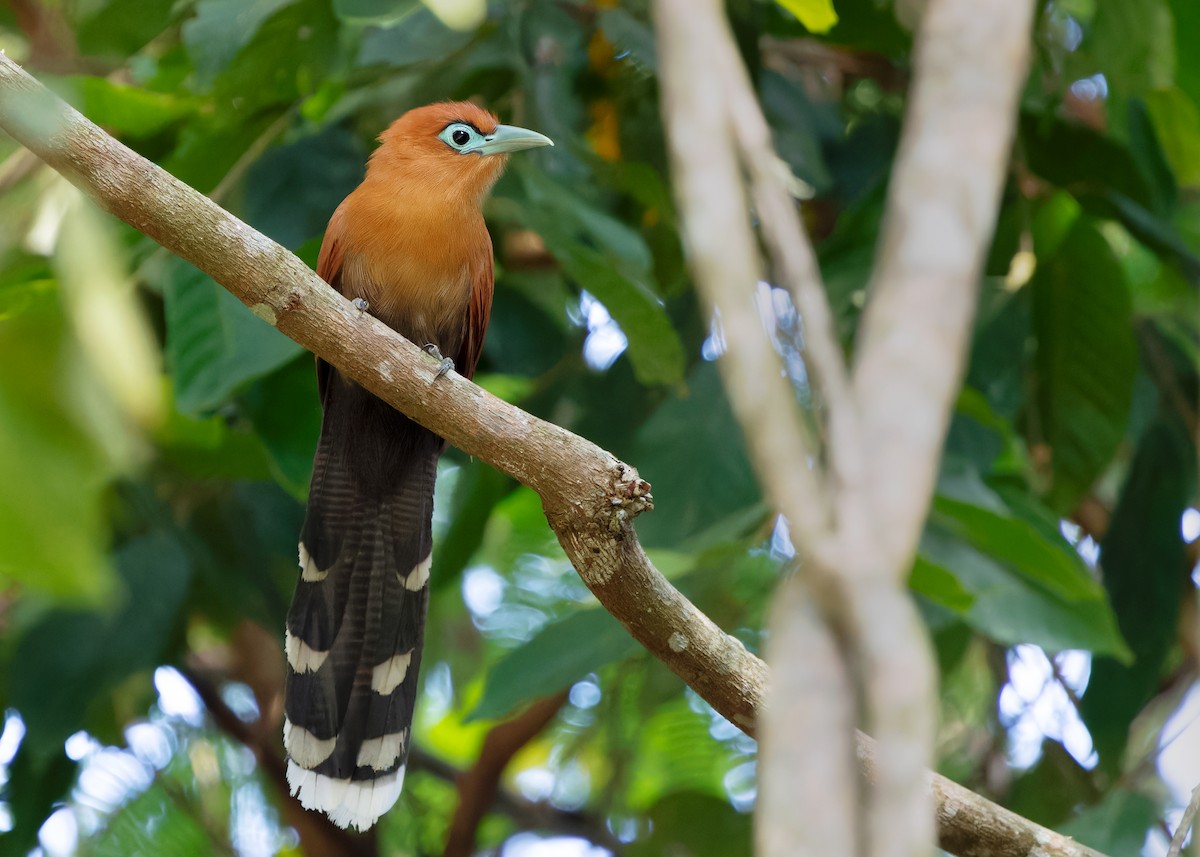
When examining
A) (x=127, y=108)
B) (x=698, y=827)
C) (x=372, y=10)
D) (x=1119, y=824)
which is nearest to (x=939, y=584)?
(x=1119, y=824)

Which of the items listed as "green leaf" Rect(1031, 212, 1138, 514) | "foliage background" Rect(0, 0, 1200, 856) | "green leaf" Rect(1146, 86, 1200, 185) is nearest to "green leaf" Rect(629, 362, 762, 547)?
"foliage background" Rect(0, 0, 1200, 856)

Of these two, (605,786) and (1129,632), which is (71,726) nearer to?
(605,786)

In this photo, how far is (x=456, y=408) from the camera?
8.38ft

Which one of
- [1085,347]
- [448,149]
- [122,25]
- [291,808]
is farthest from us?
[291,808]

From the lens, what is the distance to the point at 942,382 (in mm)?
823

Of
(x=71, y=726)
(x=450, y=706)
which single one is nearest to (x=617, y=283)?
(x=71, y=726)

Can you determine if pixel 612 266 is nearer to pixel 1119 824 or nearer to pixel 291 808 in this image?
pixel 1119 824

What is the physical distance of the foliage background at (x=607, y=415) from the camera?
3352 millimetres

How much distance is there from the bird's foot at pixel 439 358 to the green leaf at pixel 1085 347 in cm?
197

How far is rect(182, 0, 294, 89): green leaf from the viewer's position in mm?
3180

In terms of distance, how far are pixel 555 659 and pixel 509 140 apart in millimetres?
1550

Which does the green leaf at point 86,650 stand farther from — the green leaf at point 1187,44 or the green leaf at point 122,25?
the green leaf at point 1187,44

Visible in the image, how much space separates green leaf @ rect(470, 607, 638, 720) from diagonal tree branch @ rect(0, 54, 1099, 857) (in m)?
0.58

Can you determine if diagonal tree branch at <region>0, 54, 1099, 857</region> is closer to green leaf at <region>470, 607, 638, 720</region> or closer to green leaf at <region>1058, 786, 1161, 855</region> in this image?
green leaf at <region>470, 607, 638, 720</region>
